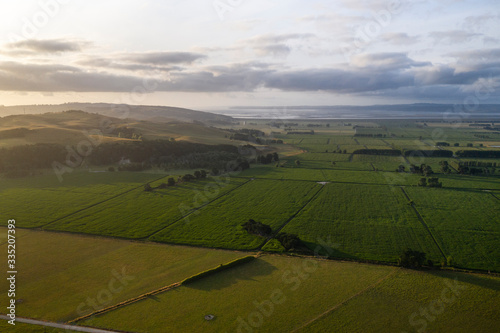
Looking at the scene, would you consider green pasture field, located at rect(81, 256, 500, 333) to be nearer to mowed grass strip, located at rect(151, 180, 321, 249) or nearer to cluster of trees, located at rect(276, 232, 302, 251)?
cluster of trees, located at rect(276, 232, 302, 251)

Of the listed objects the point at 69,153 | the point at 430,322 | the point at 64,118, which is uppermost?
the point at 64,118

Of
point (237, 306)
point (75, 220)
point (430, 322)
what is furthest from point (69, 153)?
point (430, 322)

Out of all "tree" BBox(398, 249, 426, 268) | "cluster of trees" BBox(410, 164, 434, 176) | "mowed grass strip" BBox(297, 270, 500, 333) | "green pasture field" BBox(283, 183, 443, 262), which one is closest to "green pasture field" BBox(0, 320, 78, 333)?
"mowed grass strip" BBox(297, 270, 500, 333)

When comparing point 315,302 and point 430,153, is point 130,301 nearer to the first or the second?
point 315,302

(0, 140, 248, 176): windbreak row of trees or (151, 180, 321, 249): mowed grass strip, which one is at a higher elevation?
(0, 140, 248, 176): windbreak row of trees

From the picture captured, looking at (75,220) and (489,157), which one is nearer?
(75,220)

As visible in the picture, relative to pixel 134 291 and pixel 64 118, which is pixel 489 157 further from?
pixel 64 118
